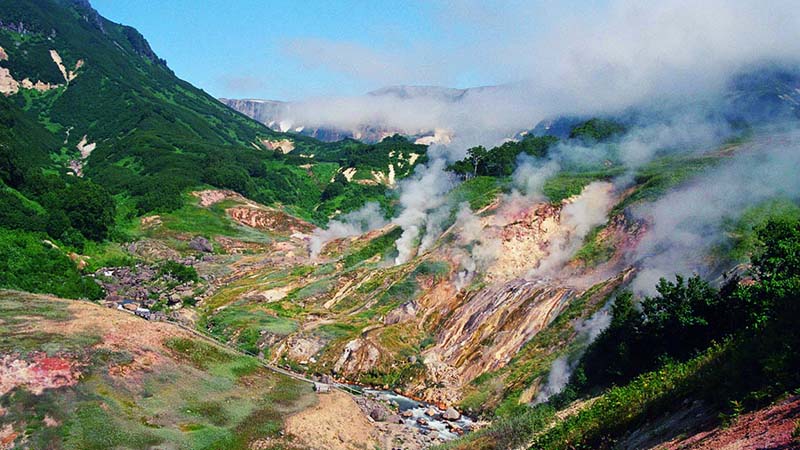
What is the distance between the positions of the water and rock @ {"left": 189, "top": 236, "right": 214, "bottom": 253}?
190 feet

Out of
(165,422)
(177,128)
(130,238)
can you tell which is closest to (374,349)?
(165,422)

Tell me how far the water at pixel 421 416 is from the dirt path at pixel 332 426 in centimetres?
375

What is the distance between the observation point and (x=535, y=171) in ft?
257

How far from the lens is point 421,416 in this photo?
41312mm

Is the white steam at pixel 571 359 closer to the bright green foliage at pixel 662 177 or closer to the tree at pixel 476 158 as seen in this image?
the bright green foliage at pixel 662 177

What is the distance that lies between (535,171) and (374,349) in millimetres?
38861

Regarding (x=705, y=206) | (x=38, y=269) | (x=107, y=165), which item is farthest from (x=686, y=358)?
(x=107, y=165)

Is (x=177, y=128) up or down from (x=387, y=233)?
up

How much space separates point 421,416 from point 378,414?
10.5ft

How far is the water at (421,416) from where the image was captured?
3881 centimetres

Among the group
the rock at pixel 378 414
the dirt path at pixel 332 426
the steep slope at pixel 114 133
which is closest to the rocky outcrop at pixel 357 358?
the rock at pixel 378 414

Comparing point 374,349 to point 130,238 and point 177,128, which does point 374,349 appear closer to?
point 130,238

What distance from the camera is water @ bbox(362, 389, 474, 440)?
3881 cm

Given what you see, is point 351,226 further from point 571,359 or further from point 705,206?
point 571,359
